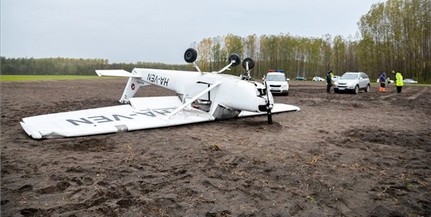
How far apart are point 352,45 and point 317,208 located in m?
84.5

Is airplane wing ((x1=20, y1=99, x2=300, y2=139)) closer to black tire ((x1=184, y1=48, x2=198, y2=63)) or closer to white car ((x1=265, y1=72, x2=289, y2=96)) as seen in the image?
black tire ((x1=184, y1=48, x2=198, y2=63))

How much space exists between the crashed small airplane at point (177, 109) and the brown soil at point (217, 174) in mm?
308

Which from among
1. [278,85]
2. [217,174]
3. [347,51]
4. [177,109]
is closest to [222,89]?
[177,109]

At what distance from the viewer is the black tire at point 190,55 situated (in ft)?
38.0

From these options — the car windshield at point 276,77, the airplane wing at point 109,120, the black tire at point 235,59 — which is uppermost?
the black tire at point 235,59

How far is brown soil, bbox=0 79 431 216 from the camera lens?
4.24 m

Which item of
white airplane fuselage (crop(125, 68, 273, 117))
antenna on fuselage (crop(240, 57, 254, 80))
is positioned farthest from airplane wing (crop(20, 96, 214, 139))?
antenna on fuselage (crop(240, 57, 254, 80))

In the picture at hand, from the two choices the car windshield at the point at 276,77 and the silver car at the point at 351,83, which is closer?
the car windshield at the point at 276,77

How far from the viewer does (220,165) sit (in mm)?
5949

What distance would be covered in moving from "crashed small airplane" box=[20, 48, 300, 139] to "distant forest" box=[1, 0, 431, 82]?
916 inches

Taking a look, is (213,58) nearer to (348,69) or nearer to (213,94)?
(348,69)

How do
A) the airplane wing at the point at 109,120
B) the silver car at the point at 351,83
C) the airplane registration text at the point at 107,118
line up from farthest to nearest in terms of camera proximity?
1. the silver car at the point at 351,83
2. the airplane registration text at the point at 107,118
3. the airplane wing at the point at 109,120

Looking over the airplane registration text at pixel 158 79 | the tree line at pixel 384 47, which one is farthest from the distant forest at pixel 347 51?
the airplane registration text at pixel 158 79

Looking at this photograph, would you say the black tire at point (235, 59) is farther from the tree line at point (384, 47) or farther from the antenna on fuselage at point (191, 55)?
the tree line at point (384, 47)
